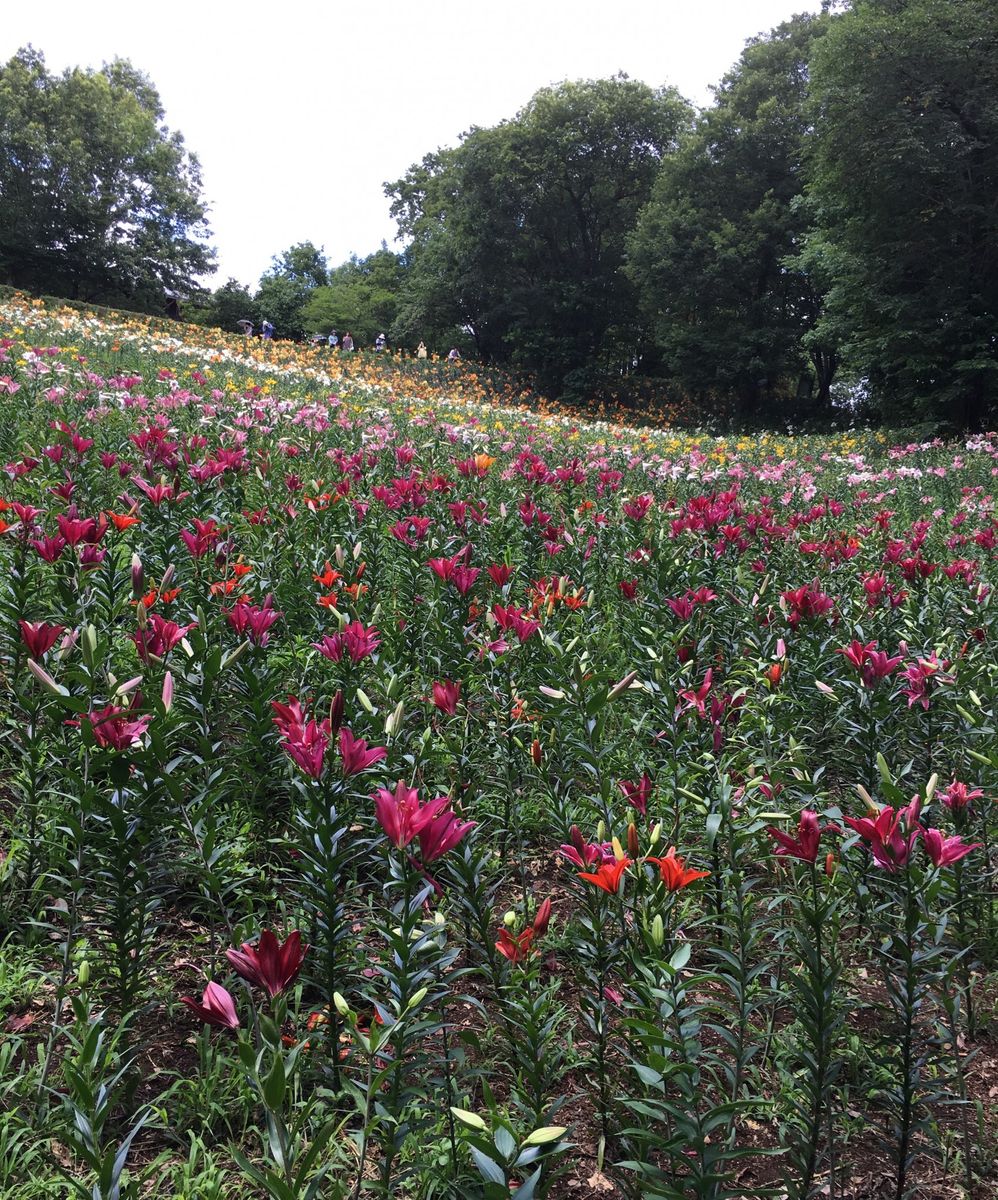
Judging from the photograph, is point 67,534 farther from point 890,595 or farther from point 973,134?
point 973,134

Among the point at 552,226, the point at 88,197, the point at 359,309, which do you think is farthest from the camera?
the point at 359,309

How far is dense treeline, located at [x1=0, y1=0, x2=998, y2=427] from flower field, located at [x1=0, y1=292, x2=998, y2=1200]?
17.9m

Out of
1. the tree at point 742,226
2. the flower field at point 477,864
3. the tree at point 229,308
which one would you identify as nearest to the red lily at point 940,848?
the flower field at point 477,864

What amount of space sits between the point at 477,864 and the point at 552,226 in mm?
35082

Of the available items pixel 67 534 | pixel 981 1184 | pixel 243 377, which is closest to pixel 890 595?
pixel 981 1184

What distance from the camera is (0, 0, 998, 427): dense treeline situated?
18172mm

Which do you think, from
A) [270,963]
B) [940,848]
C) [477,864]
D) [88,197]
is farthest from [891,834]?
[88,197]

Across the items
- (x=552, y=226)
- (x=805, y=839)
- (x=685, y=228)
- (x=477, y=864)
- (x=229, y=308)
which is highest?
(x=552, y=226)

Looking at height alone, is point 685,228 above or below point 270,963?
above

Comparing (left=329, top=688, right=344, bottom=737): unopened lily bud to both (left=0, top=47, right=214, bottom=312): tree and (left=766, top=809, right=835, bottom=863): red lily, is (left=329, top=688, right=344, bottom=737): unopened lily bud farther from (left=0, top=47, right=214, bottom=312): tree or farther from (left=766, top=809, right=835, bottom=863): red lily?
(left=0, top=47, right=214, bottom=312): tree

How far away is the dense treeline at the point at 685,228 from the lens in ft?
59.6

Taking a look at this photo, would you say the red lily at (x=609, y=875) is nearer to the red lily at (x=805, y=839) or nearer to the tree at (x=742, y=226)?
the red lily at (x=805, y=839)

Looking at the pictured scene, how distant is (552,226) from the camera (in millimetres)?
32625

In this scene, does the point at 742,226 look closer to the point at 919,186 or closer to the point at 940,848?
the point at 919,186
